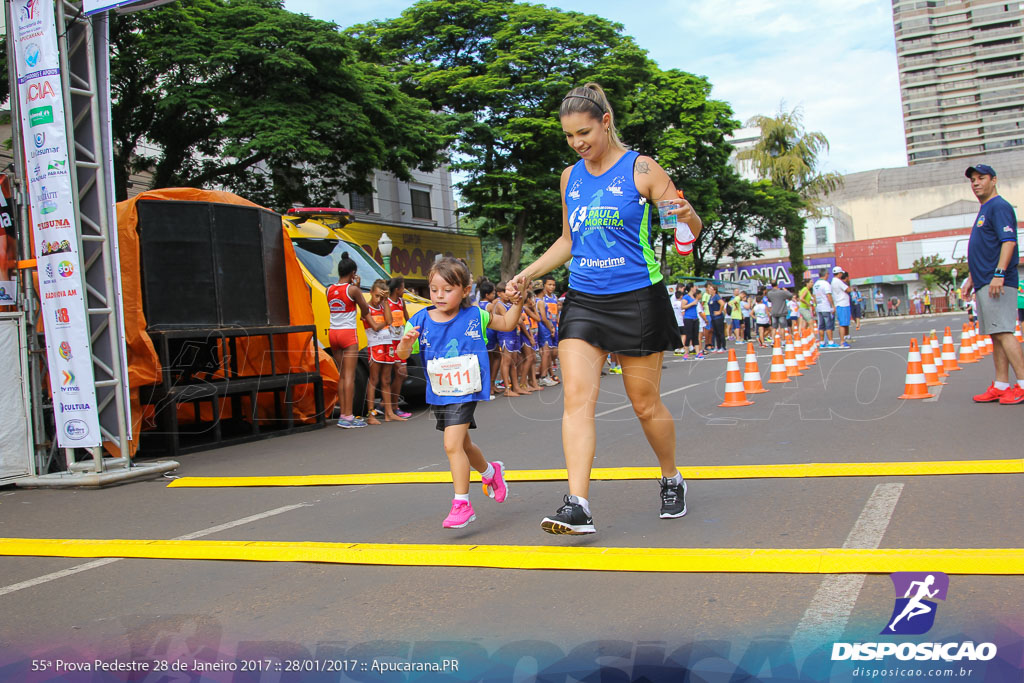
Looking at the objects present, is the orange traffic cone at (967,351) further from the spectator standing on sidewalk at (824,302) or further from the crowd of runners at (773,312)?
the spectator standing on sidewalk at (824,302)

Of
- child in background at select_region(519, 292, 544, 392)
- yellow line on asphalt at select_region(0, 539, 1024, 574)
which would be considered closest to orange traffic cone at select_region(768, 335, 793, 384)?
child in background at select_region(519, 292, 544, 392)

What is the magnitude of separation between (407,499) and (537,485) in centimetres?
85

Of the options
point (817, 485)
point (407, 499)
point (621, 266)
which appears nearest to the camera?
point (621, 266)

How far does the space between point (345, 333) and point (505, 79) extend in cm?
2432

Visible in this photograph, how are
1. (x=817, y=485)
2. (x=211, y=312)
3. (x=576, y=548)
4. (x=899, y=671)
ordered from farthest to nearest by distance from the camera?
(x=211, y=312)
(x=817, y=485)
(x=576, y=548)
(x=899, y=671)

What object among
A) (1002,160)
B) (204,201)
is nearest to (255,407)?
(204,201)

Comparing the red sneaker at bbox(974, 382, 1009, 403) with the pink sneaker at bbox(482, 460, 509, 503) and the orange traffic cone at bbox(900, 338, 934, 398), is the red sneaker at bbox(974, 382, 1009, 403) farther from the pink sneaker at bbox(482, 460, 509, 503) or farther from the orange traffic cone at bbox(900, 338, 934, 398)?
the pink sneaker at bbox(482, 460, 509, 503)

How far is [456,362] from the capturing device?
5.09 meters

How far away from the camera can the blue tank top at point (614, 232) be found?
179 inches

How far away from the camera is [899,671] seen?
8.66 feet

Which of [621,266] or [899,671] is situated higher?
[621,266]

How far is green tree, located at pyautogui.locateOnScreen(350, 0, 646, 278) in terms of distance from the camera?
110ft

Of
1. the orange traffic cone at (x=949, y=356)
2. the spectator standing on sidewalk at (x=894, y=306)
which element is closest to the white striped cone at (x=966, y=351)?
the orange traffic cone at (x=949, y=356)

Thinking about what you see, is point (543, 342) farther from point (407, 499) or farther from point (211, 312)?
point (407, 499)
